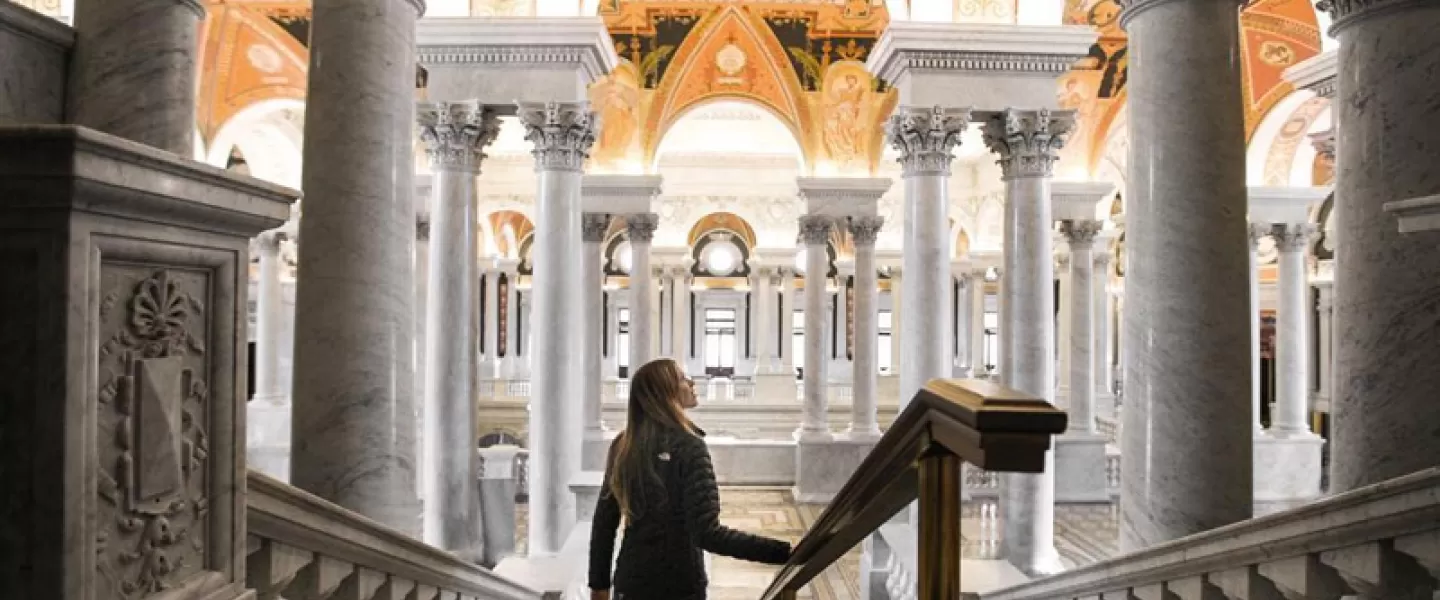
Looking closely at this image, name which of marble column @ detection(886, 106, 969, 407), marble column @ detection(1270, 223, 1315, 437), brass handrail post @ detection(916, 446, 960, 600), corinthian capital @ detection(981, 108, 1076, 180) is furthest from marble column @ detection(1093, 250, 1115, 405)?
brass handrail post @ detection(916, 446, 960, 600)

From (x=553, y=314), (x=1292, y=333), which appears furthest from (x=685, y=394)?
(x=1292, y=333)

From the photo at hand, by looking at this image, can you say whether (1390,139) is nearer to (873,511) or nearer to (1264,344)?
(873,511)

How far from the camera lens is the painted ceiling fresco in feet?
46.3

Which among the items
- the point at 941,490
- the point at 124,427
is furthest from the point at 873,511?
the point at 124,427

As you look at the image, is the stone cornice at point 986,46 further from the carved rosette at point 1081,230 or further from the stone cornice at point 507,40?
the carved rosette at point 1081,230

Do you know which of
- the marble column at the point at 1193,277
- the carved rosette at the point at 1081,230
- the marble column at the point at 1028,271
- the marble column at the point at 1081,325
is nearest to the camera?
the marble column at the point at 1193,277

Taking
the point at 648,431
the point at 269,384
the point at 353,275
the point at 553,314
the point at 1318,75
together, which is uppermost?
the point at 1318,75

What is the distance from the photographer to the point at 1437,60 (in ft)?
11.9

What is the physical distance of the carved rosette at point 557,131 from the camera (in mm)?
8992

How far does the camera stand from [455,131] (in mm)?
8914

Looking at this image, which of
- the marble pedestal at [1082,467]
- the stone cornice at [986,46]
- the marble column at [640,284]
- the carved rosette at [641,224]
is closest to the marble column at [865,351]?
the marble pedestal at [1082,467]

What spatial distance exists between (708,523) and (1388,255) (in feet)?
9.27

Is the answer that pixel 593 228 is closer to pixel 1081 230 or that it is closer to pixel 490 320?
pixel 1081 230

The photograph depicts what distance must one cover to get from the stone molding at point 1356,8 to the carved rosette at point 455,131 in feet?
22.4
